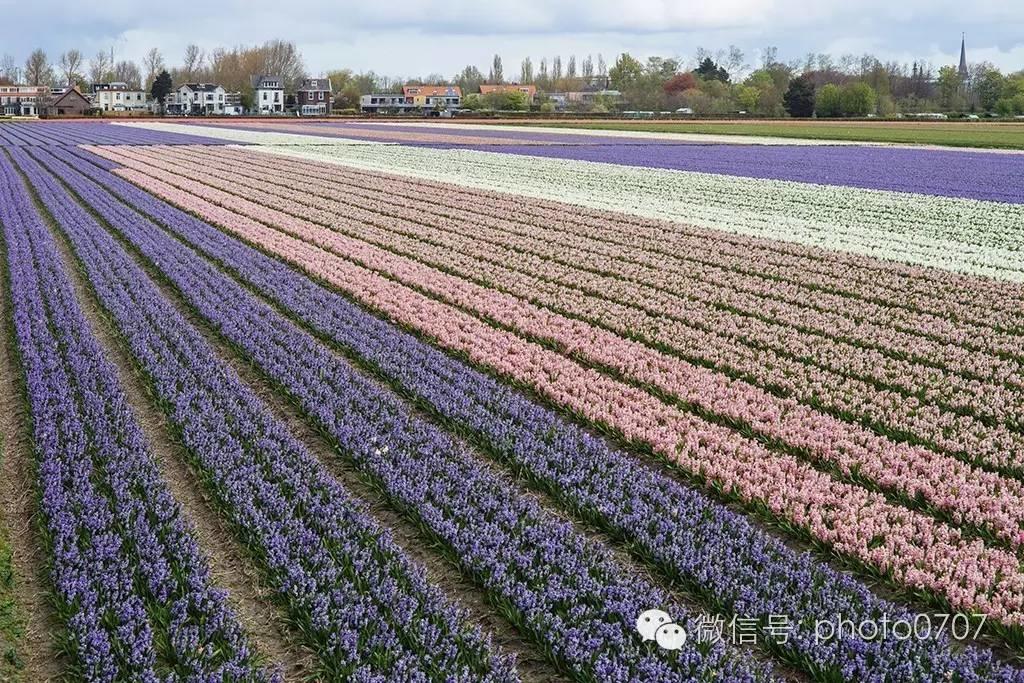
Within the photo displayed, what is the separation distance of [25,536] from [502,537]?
11.6ft

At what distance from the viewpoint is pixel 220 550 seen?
6621 mm

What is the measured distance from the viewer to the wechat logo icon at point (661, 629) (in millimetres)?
5398

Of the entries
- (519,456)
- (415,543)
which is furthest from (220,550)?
(519,456)

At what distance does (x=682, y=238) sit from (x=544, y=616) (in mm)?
15829

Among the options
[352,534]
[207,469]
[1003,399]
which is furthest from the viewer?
[1003,399]

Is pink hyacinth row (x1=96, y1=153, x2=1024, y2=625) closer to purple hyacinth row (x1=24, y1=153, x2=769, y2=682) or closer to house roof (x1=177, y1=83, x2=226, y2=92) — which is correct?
purple hyacinth row (x1=24, y1=153, x2=769, y2=682)

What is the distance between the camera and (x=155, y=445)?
844 cm

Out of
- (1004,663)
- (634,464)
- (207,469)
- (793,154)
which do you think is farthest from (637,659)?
(793,154)

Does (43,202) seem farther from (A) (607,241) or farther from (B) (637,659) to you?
(B) (637,659)

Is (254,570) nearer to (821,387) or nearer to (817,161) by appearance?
(821,387)

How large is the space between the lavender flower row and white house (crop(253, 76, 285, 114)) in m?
154

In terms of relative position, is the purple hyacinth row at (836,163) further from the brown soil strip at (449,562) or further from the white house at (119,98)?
the white house at (119,98)

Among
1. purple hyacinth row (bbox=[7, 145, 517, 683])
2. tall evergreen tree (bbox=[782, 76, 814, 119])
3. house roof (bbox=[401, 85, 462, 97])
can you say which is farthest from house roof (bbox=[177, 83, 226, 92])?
purple hyacinth row (bbox=[7, 145, 517, 683])

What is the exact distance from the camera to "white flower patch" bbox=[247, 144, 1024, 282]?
19.1 meters
